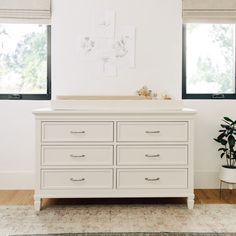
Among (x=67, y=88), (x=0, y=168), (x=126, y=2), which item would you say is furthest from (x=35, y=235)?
(x=126, y=2)

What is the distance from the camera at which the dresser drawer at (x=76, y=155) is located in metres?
2.63

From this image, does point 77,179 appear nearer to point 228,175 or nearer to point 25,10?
point 228,175

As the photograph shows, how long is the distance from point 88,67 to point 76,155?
1.03 m

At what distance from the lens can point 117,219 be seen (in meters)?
2.46

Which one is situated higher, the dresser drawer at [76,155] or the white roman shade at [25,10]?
the white roman shade at [25,10]

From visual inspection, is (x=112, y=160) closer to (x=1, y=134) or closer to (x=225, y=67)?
(x=1, y=134)

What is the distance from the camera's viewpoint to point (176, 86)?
10.8 ft

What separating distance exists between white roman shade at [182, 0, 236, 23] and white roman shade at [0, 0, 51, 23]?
4.60 ft

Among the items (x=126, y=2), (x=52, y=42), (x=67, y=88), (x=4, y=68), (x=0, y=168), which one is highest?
(x=126, y=2)

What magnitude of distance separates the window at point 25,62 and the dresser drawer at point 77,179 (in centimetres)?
99

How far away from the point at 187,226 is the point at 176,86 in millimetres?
1481

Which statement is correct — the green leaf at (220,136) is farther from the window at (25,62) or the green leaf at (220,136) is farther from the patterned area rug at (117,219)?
the window at (25,62)

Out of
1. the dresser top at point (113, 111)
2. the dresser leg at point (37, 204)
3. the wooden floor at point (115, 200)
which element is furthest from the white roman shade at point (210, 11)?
the dresser leg at point (37, 204)

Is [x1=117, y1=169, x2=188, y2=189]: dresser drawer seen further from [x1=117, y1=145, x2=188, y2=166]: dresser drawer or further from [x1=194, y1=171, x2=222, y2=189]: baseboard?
[x1=194, y1=171, x2=222, y2=189]: baseboard
